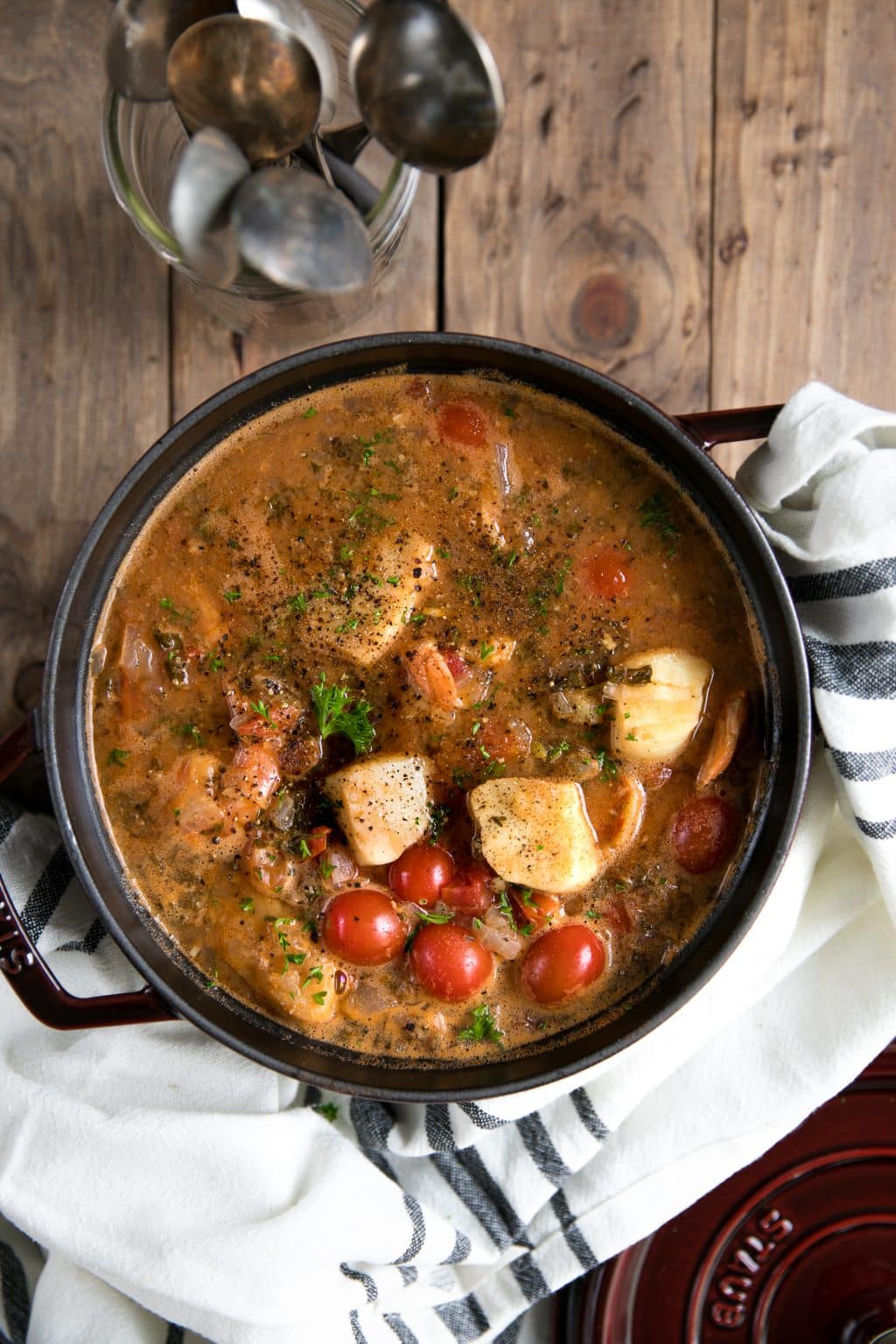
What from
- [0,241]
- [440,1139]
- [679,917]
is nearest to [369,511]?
[679,917]

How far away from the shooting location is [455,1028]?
251 cm

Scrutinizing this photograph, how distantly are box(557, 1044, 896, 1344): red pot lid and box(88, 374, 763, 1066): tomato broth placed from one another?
720 mm

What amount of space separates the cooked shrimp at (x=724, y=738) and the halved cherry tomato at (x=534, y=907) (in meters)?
0.39

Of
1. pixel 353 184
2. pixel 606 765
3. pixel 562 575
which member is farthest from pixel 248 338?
pixel 606 765

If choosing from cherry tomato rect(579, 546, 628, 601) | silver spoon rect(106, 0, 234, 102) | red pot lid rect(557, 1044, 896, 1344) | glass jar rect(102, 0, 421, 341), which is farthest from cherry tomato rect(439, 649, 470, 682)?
red pot lid rect(557, 1044, 896, 1344)

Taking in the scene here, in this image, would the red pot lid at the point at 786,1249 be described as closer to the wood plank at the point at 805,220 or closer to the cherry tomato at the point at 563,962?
the cherry tomato at the point at 563,962

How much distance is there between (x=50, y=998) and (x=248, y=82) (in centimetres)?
177

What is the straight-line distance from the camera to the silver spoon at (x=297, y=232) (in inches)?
85.1

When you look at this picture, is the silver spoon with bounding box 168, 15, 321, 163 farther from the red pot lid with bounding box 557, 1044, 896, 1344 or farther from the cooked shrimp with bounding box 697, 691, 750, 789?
the red pot lid with bounding box 557, 1044, 896, 1344

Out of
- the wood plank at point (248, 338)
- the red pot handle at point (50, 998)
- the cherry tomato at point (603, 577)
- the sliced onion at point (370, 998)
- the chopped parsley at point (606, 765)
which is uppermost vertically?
the wood plank at point (248, 338)

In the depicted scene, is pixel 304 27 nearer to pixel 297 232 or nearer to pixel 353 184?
pixel 353 184

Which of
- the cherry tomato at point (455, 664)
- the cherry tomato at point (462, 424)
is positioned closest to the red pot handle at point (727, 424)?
the cherry tomato at point (462, 424)

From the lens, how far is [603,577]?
2.43 metres

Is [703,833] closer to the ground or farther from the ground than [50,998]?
farther from the ground
